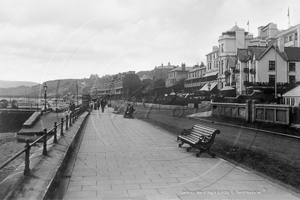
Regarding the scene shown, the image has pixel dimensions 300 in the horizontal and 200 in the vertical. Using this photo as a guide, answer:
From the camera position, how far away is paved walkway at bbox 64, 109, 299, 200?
4859 millimetres

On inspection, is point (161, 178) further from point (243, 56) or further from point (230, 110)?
point (243, 56)

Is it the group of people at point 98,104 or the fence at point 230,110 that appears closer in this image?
the fence at point 230,110

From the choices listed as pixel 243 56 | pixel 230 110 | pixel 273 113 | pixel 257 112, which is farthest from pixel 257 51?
pixel 273 113

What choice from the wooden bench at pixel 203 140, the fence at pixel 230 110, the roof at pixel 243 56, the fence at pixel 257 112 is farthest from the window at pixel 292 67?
the wooden bench at pixel 203 140

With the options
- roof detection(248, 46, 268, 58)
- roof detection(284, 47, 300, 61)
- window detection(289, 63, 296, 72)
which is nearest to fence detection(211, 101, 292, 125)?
roof detection(248, 46, 268, 58)

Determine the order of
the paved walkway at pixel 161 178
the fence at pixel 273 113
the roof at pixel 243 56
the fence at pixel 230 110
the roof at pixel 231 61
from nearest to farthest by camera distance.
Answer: the paved walkway at pixel 161 178 → the fence at pixel 273 113 → the fence at pixel 230 110 → the roof at pixel 243 56 → the roof at pixel 231 61

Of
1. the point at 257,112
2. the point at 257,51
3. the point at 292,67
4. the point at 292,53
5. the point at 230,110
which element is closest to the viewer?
the point at 257,112

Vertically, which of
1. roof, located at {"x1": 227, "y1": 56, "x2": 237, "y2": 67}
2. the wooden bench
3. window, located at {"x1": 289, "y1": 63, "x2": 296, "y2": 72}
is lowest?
the wooden bench

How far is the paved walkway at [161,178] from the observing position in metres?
4.86

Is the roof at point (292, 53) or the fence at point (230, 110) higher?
the roof at point (292, 53)

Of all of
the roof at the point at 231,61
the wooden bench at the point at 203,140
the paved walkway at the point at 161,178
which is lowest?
the paved walkway at the point at 161,178

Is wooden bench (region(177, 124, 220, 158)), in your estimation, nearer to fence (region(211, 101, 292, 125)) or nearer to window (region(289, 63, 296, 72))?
fence (region(211, 101, 292, 125))

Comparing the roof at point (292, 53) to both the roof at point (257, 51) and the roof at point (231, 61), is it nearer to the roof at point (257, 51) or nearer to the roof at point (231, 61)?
the roof at point (257, 51)

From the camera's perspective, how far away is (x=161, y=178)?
230 inches
